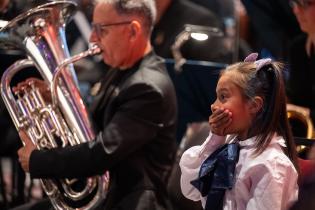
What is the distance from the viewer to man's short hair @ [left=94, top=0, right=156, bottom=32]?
2.66 meters

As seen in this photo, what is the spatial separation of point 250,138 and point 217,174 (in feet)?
0.44

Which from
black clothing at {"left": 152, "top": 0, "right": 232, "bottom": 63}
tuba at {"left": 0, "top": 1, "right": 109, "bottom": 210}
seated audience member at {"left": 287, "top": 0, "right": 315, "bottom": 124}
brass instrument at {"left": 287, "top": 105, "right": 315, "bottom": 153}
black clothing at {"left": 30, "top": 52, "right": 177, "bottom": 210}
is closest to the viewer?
brass instrument at {"left": 287, "top": 105, "right": 315, "bottom": 153}

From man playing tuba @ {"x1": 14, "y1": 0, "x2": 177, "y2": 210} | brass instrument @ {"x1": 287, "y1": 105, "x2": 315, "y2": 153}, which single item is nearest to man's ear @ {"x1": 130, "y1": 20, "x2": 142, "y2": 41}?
man playing tuba @ {"x1": 14, "y1": 0, "x2": 177, "y2": 210}

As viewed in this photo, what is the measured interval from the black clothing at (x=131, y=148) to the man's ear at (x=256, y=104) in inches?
25.7

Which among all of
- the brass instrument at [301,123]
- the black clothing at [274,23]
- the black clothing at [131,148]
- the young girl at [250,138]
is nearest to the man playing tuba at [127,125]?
the black clothing at [131,148]

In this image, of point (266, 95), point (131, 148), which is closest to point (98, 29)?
point (131, 148)

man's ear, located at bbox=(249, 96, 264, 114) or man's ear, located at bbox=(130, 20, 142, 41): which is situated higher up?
man's ear, located at bbox=(249, 96, 264, 114)

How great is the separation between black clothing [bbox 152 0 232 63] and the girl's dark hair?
1.68 meters

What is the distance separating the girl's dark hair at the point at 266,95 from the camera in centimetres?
192

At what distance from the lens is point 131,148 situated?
2.51 metres

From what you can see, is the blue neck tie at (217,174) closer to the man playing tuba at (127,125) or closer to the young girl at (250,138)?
the young girl at (250,138)

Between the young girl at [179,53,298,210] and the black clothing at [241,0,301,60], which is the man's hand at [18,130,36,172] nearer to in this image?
the young girl at [179,53,298,210]

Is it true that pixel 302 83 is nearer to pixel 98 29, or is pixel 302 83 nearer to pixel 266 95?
pixel 98 29

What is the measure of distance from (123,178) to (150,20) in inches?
23.9
